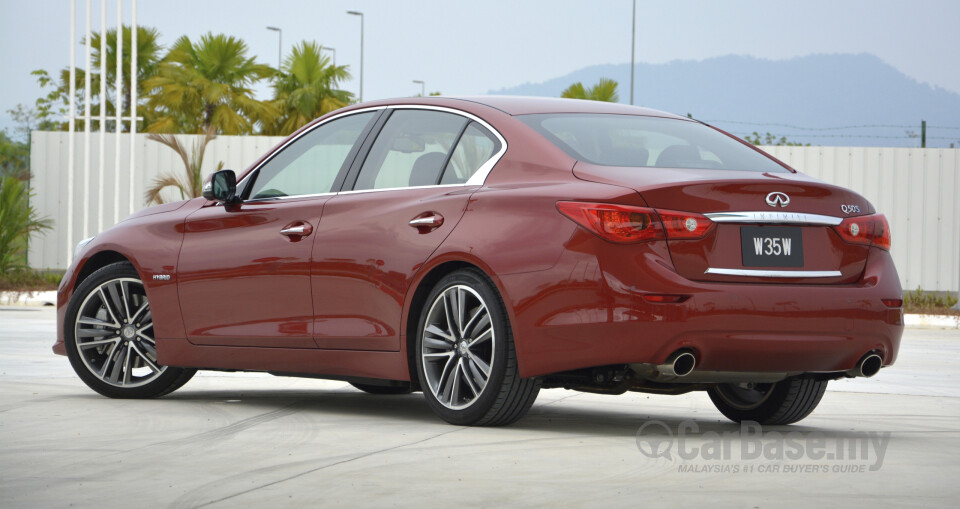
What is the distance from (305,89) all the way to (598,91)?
10.6 meters

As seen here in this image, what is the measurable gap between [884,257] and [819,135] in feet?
106

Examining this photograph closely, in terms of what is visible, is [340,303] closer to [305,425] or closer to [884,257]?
[305,425]

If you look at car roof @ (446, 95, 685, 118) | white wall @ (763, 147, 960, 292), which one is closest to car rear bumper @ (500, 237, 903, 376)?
car roof @ (446, 95, 685, 118)

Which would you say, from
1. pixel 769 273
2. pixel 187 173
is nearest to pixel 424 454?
pixel 769 273

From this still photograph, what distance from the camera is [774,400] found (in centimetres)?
700

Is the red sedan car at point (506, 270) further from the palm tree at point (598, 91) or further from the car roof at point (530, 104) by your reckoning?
the palm tree at point (598, 91)

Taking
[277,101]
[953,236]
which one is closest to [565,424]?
[953,236]

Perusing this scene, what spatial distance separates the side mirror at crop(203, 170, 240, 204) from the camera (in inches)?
299

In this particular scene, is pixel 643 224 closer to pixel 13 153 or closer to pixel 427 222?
pixel 427 222

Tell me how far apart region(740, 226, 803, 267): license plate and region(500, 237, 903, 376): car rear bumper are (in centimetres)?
11

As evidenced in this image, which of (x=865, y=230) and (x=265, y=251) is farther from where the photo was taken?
(x=265, y=251)

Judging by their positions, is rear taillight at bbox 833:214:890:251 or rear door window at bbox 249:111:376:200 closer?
rear taillight at bbox 833:214:890:251

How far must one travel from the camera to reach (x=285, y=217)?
7.25m

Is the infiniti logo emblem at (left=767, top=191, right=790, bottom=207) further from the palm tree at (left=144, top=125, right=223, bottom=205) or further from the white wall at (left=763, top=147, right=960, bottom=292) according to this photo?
the white wall at (left=763, top=147, right=960, bottom=292)
